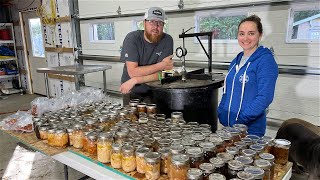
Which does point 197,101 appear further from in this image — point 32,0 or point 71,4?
point 32,0

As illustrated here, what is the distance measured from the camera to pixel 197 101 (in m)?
2.11

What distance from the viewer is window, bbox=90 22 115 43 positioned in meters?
4.90

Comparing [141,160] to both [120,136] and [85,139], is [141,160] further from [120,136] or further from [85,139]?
[85,139]

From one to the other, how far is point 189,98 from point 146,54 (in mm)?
806

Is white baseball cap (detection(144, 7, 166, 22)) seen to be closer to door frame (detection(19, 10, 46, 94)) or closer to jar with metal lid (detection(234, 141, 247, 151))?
jar with metal lid (detection(234, 141, 247, 151))

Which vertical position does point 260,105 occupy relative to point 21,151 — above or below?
above

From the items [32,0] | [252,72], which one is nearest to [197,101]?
[252,72]

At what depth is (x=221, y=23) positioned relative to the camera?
3.45 m

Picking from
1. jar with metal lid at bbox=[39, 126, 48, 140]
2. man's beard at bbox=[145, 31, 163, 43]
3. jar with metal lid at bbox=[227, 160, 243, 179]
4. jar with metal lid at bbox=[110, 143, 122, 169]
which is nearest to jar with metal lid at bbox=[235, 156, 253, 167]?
jar with metal lid at bbox=[227, 160, 243, 179]

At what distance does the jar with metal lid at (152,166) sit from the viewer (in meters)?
1.30

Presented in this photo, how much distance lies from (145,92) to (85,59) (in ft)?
10.8

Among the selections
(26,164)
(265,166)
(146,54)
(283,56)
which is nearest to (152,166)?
(265,166)

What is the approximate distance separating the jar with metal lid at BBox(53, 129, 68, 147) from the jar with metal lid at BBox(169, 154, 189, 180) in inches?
34.5

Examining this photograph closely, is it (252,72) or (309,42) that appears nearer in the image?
(252,72)
